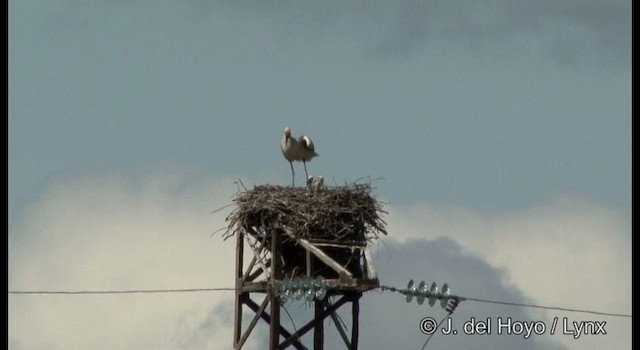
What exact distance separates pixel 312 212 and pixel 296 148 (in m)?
3.20

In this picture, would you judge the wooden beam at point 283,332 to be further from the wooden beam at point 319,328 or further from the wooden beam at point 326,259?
the wooden beam at point 326,259

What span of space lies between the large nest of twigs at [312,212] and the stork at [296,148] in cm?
257

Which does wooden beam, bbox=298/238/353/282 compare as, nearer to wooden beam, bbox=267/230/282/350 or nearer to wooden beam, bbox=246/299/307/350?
wooden beam, bbox=267/230/282/350

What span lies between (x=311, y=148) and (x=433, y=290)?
582 cm

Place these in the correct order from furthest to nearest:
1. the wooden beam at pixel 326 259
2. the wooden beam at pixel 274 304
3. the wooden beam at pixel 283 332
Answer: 1. the wooden beam at pixel 283 332
2. the wooden beam at pixel 274 304
3. the wooden beam at pixel 326 259

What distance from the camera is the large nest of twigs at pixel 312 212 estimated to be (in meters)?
25.7

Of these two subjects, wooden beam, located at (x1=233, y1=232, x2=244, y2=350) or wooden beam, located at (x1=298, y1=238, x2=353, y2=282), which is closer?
wooden beam, located at (x1=298, y1=238, x2=353, y2=282)

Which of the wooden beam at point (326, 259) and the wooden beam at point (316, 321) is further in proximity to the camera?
the wooden beam at point (316, 321)

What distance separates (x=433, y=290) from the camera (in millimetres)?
23531

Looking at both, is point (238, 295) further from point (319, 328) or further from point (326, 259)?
point (326, 259)

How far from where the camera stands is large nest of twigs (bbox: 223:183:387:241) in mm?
25703

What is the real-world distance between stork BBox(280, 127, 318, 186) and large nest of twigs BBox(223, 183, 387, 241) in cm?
257

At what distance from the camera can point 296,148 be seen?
28.9 metres
